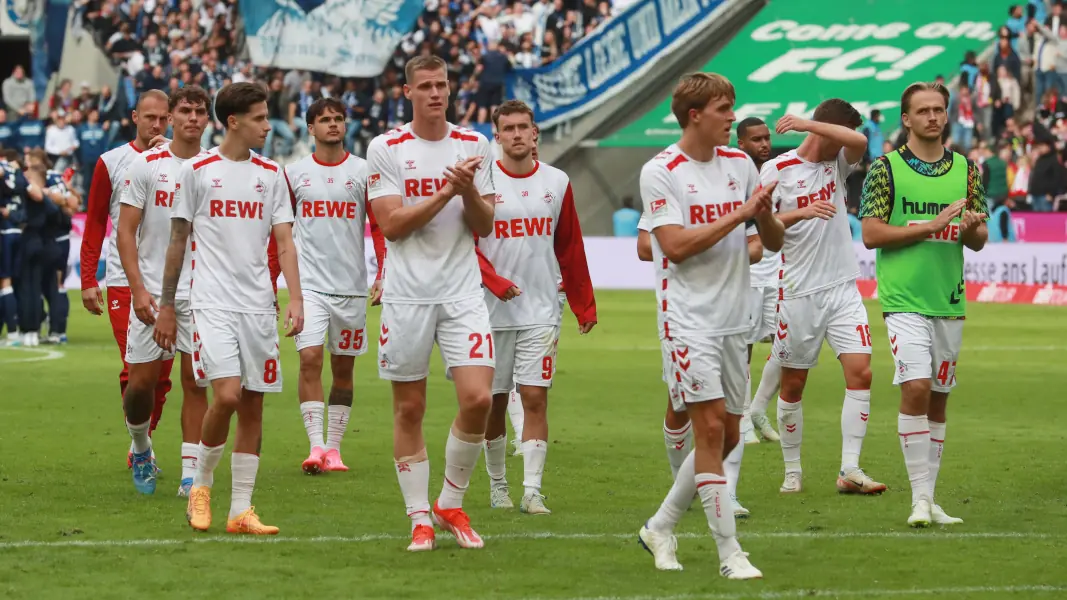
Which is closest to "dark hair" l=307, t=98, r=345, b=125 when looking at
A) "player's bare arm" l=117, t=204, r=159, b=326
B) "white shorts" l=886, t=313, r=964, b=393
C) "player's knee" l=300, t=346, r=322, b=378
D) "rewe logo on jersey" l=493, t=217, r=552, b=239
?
"player's knee" l=300, t=346, r=322, b=378

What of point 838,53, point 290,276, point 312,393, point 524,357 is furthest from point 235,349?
point 838,53

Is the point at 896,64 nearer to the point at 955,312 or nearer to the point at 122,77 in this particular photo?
the point at 122,77

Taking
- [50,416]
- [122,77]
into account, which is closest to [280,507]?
[50,416]

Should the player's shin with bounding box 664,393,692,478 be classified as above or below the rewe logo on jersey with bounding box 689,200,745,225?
below

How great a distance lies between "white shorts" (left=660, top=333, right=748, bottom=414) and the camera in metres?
7.38

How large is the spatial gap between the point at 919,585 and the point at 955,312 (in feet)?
7.13

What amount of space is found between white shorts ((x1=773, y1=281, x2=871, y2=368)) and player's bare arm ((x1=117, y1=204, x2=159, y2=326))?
3.85 meters

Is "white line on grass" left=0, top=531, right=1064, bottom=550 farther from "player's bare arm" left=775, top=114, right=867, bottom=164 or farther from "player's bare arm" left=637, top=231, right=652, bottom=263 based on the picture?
"player's bare arm" left=775, top=114, right=867, bottom=164

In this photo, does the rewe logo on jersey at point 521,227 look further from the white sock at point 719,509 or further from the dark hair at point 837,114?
the white sock at point 719,509

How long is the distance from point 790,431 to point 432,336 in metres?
3.04

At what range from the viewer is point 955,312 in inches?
354

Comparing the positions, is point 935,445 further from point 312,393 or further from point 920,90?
point 312,393

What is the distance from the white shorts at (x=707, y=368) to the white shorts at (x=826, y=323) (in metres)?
2.75

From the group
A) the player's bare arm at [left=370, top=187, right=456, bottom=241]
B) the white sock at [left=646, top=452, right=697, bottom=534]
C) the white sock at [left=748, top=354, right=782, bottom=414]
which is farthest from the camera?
the white sock at [left=748, top=354, right=782, bottom=414]
